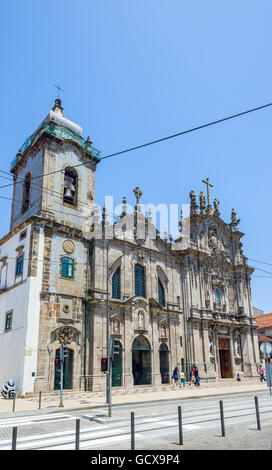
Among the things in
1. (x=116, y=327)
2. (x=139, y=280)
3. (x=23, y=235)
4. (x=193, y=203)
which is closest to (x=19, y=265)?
(x=23, y=235)

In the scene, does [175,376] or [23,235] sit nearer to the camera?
[23,235]

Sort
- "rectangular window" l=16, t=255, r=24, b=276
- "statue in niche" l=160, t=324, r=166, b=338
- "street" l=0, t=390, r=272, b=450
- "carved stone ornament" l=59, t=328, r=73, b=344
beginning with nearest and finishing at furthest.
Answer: "street" l=0, t=390, r=272, b=450, "carved stone ornament" l=59, t=328, r=73, b=344, "rectangular window" l=16, t=255, r=24, b=276, "statue in niche" l=160, t=324, r=166, b=338

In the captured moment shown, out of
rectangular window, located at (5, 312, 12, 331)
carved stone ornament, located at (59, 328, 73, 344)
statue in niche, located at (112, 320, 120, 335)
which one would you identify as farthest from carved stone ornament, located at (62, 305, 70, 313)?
statue in niche, located at (112, 320, 120, 335)

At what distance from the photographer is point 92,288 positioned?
27.9 m

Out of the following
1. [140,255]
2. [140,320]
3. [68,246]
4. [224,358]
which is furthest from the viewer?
[224,358]

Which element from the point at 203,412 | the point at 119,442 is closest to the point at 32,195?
the point at 203,412

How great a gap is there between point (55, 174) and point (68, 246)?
5.94m

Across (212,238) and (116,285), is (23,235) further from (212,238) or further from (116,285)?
(212,238)

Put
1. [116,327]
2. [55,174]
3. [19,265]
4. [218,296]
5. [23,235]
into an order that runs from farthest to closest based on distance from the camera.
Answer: [218,296], [55,174], [116,327], [23,235], [19,265]

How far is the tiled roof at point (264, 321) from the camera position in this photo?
6317 cm

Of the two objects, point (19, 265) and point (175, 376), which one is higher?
point (19, 265)

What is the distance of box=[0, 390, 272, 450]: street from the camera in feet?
29.6

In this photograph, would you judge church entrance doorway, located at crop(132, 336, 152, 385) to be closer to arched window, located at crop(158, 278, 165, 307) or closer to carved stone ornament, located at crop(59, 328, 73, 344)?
arched window, located at crop(158, 278, 165, 307)

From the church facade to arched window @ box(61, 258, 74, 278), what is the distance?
0.08m
